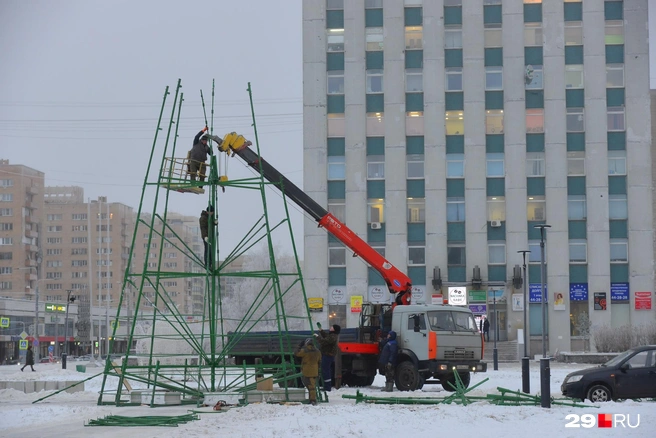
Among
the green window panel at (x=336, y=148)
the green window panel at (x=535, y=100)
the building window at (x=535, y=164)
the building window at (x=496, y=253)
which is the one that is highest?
the green window panel at (x=535, y=100)

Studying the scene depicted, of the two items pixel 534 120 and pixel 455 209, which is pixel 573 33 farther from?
pixel 455 209

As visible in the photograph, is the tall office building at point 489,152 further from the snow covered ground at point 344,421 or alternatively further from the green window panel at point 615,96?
the snow covered ground at point 344,421

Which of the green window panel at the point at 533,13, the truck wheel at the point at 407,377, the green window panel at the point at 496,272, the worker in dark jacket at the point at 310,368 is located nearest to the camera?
the worker in dark jacket at the point at 310,368

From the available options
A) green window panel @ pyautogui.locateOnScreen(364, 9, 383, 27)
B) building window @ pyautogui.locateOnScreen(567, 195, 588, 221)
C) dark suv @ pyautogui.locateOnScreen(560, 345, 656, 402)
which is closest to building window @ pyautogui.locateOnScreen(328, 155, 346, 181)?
green window panel @ pyautogui.locateOnScreen(364, 9, 383, 27)

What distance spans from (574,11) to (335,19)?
16.0 m

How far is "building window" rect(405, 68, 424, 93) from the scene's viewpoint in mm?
65312

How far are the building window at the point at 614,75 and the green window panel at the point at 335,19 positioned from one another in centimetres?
1805

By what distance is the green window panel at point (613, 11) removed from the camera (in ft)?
213

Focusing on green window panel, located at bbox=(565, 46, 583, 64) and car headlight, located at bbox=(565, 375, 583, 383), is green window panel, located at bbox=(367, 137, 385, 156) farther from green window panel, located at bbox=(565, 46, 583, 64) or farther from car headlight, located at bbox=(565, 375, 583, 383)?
car headlight, located at bbox=(565, 375, 583, 383)

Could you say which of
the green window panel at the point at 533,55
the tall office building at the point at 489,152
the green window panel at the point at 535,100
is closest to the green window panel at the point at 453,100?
the tall office building at the point at 489,152

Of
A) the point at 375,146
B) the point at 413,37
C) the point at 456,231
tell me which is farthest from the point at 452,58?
the point at 456,231

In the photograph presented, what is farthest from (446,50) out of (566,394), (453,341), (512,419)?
(512,419)

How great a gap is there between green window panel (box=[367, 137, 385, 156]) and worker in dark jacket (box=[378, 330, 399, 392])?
38210 millimetres

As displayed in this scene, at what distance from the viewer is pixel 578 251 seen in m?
63.6
